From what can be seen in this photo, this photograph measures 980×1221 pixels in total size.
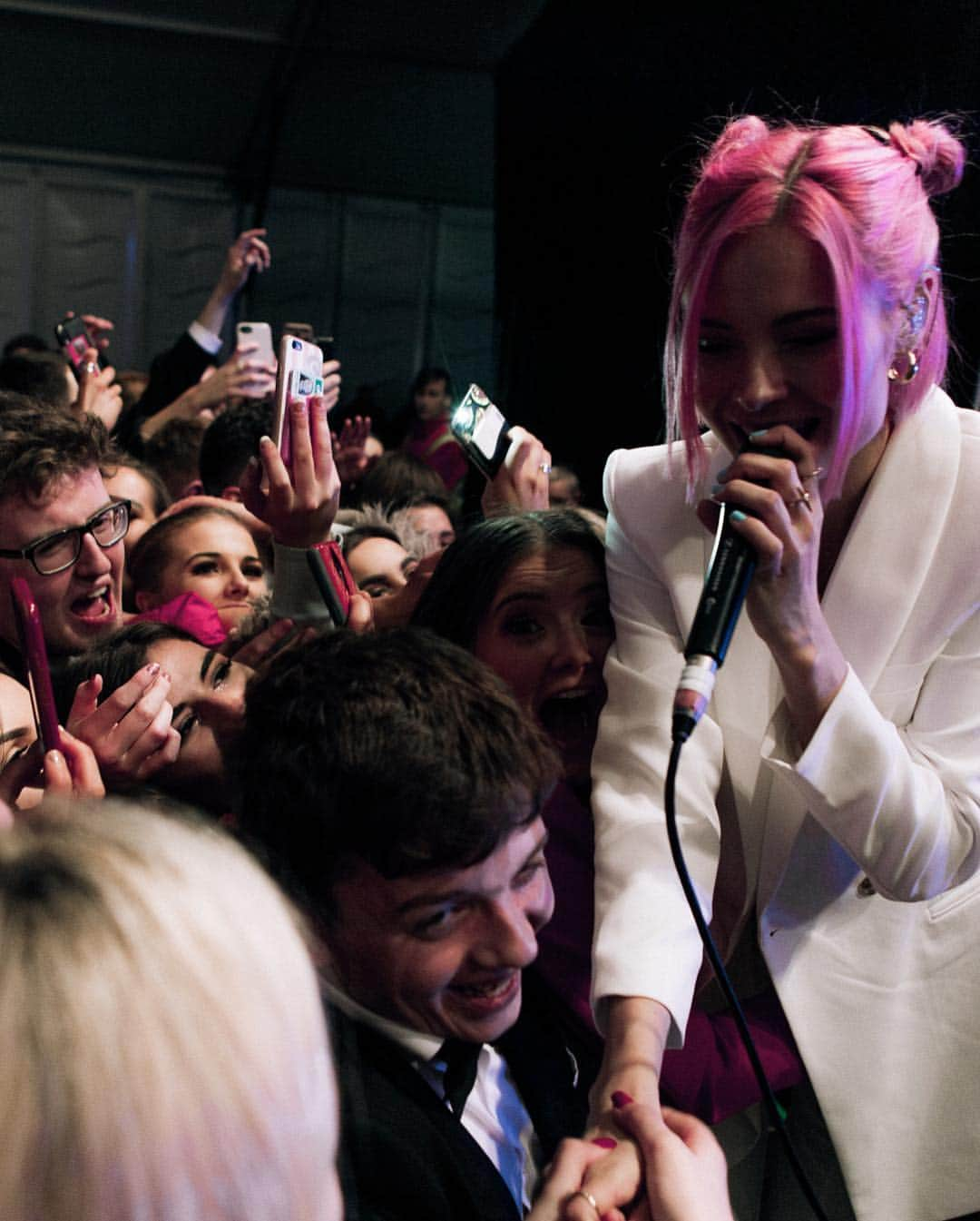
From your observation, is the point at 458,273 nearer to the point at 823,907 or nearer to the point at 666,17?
the point at 666,17

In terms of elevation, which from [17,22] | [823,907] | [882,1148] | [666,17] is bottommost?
[882,1148]

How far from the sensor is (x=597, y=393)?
4801 millimetres

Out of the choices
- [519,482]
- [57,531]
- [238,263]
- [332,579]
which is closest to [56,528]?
[57,531]

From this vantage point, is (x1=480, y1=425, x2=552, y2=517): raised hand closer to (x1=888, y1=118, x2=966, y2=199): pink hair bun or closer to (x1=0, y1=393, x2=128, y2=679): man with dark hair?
(x1=0, y1=393, x2=128, y2=679): man with dark hair

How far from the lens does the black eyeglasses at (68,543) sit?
2121mm

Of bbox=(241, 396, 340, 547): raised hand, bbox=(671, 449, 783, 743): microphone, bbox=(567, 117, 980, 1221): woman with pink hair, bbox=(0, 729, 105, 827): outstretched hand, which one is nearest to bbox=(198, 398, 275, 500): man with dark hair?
bbox=(241, 396, 340, 547): raised hand

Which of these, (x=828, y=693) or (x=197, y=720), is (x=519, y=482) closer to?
(x=197, y=720)

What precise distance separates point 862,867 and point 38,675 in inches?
31.6

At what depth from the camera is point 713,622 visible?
114 centimetres

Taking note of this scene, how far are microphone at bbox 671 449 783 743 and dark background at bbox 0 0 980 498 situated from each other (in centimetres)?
64

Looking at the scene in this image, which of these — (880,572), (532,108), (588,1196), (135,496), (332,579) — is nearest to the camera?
(588,1196)

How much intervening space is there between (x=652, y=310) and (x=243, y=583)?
1.95 m

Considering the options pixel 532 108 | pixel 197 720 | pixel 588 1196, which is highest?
pixel 532 108

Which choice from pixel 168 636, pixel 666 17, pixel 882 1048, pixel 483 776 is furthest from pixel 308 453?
pixel 666 17
